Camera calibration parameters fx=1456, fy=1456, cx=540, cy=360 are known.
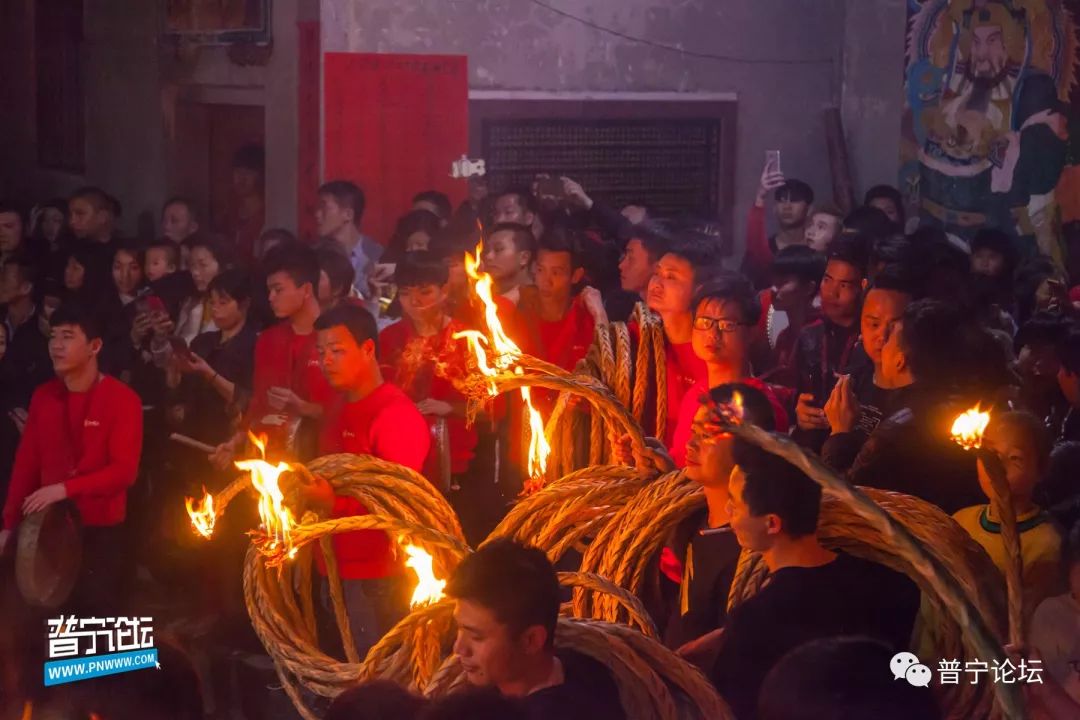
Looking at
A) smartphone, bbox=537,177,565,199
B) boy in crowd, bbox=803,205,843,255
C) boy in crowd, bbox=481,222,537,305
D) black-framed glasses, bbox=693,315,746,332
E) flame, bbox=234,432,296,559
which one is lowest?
flame, bbox=234,432,296,559

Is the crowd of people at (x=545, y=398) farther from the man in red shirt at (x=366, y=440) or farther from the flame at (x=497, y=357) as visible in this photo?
the flame at (x=497, y=357)

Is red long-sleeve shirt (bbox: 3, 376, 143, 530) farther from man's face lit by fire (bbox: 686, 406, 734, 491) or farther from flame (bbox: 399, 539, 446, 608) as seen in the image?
man's face lit by fire (bbox: 686, 406, 734, 491)

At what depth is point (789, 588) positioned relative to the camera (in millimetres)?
2637

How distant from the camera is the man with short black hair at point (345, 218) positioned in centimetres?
650

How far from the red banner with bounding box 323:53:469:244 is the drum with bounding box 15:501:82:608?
281cm

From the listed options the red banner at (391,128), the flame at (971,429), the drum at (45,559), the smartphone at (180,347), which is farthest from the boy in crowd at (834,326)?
the red banner at (391,128)

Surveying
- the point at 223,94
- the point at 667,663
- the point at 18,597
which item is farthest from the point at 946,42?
the point at 667,663

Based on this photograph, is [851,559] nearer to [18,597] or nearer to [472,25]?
[18,597]

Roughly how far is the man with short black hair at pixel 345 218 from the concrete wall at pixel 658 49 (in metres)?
0.81

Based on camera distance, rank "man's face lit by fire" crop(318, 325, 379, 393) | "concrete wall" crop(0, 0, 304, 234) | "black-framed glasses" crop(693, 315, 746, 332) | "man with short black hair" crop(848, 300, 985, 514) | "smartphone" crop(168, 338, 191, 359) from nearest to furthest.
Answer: "man with short black hair" crop(848, 300, 985, 514)
"black-framed glasses" crop(693, 315, 746, 332)
"man's face lit by fire" crop(318, 325, 379, 393)
"smartphone" crop(168, 338, 191, 359)
"concrete wall" crop(0, 0, 304, 234)

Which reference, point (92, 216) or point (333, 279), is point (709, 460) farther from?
point (92, 216)

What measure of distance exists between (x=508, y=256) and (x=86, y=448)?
1.65m

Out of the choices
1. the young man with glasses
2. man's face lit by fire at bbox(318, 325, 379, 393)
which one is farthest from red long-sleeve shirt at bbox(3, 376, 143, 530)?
the young man with glasses

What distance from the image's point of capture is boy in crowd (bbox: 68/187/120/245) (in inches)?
261
